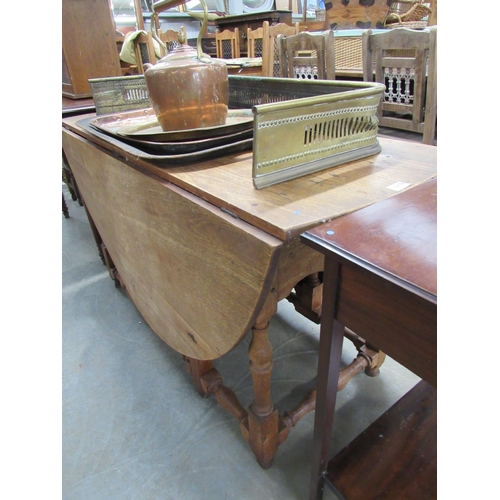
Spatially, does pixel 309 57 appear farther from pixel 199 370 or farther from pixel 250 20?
pixel 250 20

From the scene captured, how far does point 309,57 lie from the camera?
2.30 metres

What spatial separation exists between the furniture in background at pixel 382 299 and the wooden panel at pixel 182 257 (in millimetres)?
119

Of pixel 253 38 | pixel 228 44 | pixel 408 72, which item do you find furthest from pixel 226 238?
pixel 228 44

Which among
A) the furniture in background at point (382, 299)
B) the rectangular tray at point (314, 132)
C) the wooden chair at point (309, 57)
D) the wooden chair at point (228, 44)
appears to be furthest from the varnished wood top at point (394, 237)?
the wooden chair at point (228, 44)

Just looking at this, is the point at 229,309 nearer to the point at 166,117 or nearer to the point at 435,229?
the point at 435,229

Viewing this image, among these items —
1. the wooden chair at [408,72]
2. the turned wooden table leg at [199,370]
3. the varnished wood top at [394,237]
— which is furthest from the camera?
the wooden chair at [408,72]

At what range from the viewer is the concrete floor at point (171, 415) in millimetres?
1074

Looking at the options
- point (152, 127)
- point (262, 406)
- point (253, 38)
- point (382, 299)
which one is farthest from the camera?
point (253, 38)

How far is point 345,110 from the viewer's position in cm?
80

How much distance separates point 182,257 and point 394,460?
77cm

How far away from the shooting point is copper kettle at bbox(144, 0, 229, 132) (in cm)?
97

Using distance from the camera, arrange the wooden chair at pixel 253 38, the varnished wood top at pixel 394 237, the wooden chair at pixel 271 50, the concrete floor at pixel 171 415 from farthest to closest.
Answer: the wooden chair at pixel 253 38 < the wooden chair at pixel 271 50 < the concrete floor at pixel 171 415 < the varnished wood top at pixel 394 237

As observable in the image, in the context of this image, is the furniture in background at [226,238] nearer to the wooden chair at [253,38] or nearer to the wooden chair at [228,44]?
the wooden chair at [253,38]
